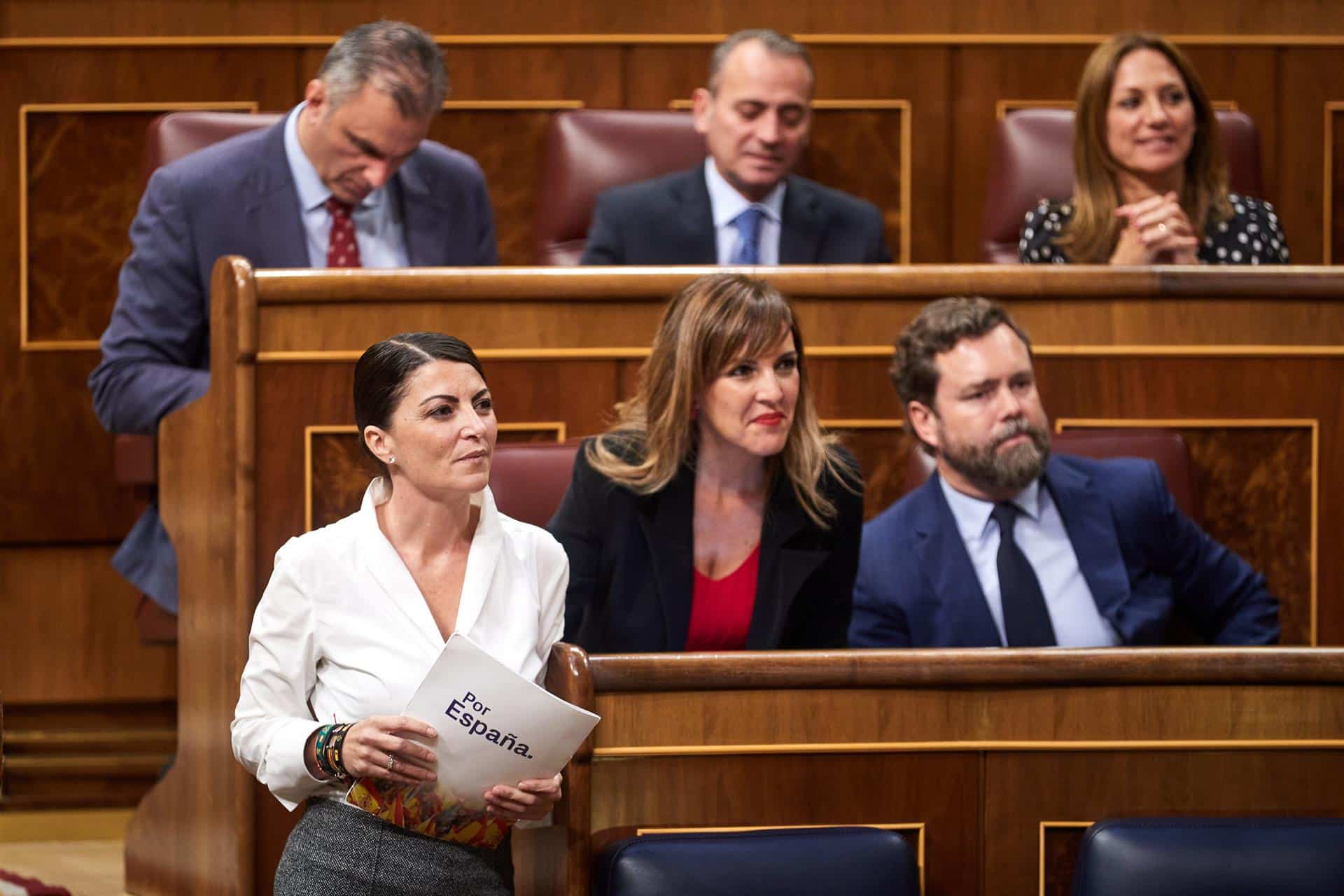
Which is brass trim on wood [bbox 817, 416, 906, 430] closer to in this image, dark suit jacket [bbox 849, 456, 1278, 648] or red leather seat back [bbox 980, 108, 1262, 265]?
dark suit jacket [bbox 849, 456, 1278, 648]

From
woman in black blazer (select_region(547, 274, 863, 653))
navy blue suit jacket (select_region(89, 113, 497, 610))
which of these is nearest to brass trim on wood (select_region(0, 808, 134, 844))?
navy blue suit jacket (select_region(89, 113, 497, 610))

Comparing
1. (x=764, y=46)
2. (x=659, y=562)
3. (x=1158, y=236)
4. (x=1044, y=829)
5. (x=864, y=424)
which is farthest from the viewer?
(x=764, y=46)

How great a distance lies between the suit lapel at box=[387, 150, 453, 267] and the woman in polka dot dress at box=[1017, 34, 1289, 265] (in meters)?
0.42

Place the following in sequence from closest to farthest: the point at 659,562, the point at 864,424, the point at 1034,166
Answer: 1. the point at 659,562
2. the point at 864,424
3. the point at 1034,166

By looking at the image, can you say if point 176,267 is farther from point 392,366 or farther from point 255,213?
point 392,366

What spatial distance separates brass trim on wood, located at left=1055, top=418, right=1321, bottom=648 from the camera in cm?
111

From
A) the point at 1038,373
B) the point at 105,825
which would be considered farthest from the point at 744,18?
the point at 105,825

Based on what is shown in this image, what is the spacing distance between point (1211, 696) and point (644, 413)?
13.2 inches

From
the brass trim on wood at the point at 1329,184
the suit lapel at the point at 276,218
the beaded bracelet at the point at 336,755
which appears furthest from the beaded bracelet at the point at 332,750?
the brass trim on wood at the point at 1329,184

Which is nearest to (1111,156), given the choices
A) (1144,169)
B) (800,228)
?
(1144,169)

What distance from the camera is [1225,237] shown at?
1.29m

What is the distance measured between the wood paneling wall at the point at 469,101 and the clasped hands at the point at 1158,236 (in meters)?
0.32

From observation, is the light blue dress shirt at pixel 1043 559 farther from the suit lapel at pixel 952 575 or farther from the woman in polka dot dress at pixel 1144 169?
the woman in polka dot dress at pixel 1144 169

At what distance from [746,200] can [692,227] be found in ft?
0.15
